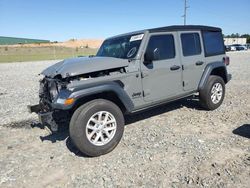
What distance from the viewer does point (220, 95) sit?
19.0ft

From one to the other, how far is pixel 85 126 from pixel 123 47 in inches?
75.5

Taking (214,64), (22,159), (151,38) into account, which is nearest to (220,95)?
(214,64)

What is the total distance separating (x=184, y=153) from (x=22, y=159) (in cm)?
263

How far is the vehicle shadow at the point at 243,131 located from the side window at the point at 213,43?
6.26 feet

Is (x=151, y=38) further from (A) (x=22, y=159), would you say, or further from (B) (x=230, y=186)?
(A) (x=22, y=159)

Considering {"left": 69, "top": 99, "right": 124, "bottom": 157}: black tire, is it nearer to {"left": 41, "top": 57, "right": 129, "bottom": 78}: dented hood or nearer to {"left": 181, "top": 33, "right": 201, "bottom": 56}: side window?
{"left": 41, "top": 57, "right": 129, "bottom": 78}: dented hood

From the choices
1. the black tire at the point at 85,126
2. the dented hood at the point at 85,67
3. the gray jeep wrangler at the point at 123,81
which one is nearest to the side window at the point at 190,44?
the gray jeep wrangler at the point at 123,81

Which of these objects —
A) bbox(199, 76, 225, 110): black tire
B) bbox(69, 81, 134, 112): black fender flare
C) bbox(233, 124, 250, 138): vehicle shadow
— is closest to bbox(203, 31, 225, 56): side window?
bbox(199, 76, 225, 110): black tire

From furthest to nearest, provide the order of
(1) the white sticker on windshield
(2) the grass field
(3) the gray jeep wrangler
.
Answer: (2) the grass field, (1) the white sticker on windshield, (3) the gray jeep wrangler

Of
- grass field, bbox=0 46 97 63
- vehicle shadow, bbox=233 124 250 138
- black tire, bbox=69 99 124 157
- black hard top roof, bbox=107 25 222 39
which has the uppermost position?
grass field, bbox=0 46 97 63

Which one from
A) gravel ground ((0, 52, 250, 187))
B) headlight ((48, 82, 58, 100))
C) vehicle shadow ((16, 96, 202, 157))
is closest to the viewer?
gravel ground ((0, 52, 250, 187))

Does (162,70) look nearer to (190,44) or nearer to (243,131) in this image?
(190,44)

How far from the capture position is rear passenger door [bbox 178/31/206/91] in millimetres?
4898

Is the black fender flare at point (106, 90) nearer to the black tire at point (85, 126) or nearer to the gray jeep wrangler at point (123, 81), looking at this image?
the gray jeep wrangler at point (123, 81)
